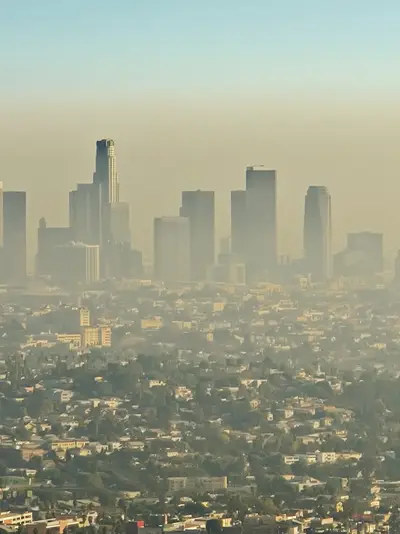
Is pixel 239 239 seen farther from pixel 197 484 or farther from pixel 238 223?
pixel 197 484

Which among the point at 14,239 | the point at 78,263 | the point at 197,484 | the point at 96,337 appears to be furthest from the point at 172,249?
the point at 197,484

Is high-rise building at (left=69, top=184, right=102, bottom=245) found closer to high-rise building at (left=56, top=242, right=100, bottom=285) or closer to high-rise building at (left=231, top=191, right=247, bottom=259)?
high-rise building at (left=56, top=242, right=100, bottom=285)

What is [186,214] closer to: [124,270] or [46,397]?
[124,270]

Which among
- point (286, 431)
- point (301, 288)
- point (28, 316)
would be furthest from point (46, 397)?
point (301, 288)

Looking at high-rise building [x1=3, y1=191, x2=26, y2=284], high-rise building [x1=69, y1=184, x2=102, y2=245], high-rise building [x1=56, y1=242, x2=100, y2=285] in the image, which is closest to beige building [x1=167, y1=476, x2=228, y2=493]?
high-rise building [x1=3, y1=191, x2=26, y2=284]

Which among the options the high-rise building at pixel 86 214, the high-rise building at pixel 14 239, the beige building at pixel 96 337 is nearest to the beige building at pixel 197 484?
the beige building at pixel 96 337

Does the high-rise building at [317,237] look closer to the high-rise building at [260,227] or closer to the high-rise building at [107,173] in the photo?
the high-rise building at [260,227]
